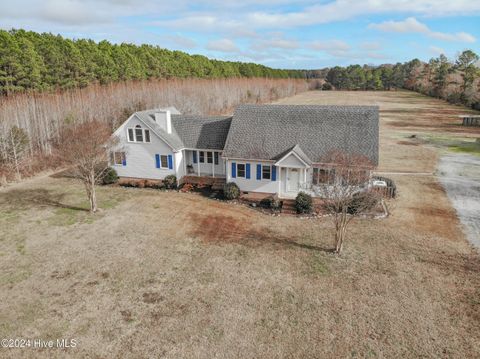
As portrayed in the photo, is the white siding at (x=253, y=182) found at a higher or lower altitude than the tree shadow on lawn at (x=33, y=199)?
higher

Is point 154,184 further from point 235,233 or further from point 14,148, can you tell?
point 14,148

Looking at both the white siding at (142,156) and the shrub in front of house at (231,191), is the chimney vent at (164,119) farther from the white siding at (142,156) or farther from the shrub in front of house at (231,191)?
the shrub in front of house at (231,191)

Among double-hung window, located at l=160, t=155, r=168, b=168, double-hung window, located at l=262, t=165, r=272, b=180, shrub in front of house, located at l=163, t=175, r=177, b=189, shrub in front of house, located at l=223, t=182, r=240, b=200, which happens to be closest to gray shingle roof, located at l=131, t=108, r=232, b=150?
double-hung window, located at l=160, t=155, r=168, b=168

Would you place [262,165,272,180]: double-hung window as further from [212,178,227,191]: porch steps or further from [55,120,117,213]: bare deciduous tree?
[55,120,117,213]: bare deciduous tree

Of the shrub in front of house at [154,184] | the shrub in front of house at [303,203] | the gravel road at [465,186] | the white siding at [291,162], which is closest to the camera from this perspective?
the gravel road at [465,186]

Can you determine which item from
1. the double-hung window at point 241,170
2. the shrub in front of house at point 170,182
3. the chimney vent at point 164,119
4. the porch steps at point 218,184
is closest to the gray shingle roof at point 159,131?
the chimney vent at point 164,119
